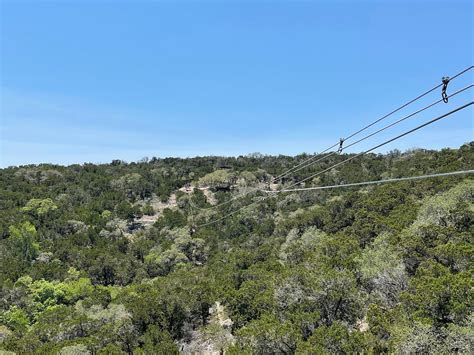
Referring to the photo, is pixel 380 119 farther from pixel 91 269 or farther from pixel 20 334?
pixel 91 269

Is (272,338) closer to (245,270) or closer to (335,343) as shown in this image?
(335,343)

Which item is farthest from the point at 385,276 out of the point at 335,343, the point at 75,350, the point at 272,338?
the point at 75,350

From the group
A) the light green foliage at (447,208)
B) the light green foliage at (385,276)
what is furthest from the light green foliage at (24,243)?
the light green foliage at (447,208)

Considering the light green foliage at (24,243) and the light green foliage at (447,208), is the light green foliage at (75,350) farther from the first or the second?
the light green foliage at (24,243)

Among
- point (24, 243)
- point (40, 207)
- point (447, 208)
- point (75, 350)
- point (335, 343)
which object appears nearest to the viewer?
point (335, 343)

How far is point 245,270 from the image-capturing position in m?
40.2

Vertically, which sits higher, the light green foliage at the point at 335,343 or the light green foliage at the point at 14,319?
the light green foliage at the point at 335,343

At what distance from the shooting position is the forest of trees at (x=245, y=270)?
2236 centimetres

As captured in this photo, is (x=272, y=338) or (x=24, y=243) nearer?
(x=272, y=338)

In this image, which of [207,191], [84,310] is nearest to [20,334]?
[84,310]

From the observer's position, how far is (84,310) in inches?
1483

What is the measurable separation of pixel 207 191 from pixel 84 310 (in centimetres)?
5694

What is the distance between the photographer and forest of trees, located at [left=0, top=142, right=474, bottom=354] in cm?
2236

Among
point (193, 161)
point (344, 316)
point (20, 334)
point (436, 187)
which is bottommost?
point (20, 334)
